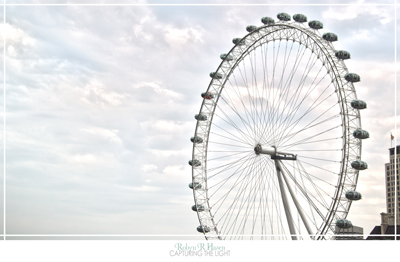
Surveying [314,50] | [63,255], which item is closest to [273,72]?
[314,50]

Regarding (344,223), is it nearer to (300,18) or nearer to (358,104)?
(358,104)

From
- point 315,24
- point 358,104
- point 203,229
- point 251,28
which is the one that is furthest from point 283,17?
point 203,229

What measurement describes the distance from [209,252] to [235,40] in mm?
22964

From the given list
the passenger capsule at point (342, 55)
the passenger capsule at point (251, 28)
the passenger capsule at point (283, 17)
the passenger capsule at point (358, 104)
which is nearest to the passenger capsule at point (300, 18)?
the passenger capsule at point (283, 17)

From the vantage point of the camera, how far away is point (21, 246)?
90.2 ft

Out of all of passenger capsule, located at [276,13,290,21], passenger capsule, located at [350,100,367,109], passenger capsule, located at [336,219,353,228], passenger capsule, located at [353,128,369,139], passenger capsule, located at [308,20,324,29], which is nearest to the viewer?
passenger capsule, located at [336,219,353,228]

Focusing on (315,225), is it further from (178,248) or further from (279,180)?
(178,248)

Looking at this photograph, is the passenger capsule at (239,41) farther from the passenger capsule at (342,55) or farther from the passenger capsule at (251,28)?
the passenger capsule at (342,55)

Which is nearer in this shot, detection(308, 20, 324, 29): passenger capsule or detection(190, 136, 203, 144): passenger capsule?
detection(308, 20, 324, 29): passenger capsule

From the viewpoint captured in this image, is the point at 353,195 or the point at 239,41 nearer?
the point at 353,195

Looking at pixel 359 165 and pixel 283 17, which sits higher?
pixel 283 17

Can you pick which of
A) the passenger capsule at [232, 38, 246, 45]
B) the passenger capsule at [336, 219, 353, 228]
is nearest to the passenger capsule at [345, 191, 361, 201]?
the passenger capsule at [336, 219, 353, 228]

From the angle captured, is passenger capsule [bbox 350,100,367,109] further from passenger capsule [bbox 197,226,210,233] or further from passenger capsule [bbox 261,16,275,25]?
passenger capsule [bbox 197,226,210,233]

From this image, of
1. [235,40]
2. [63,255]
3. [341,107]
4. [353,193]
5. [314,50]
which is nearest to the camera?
[63,255]
